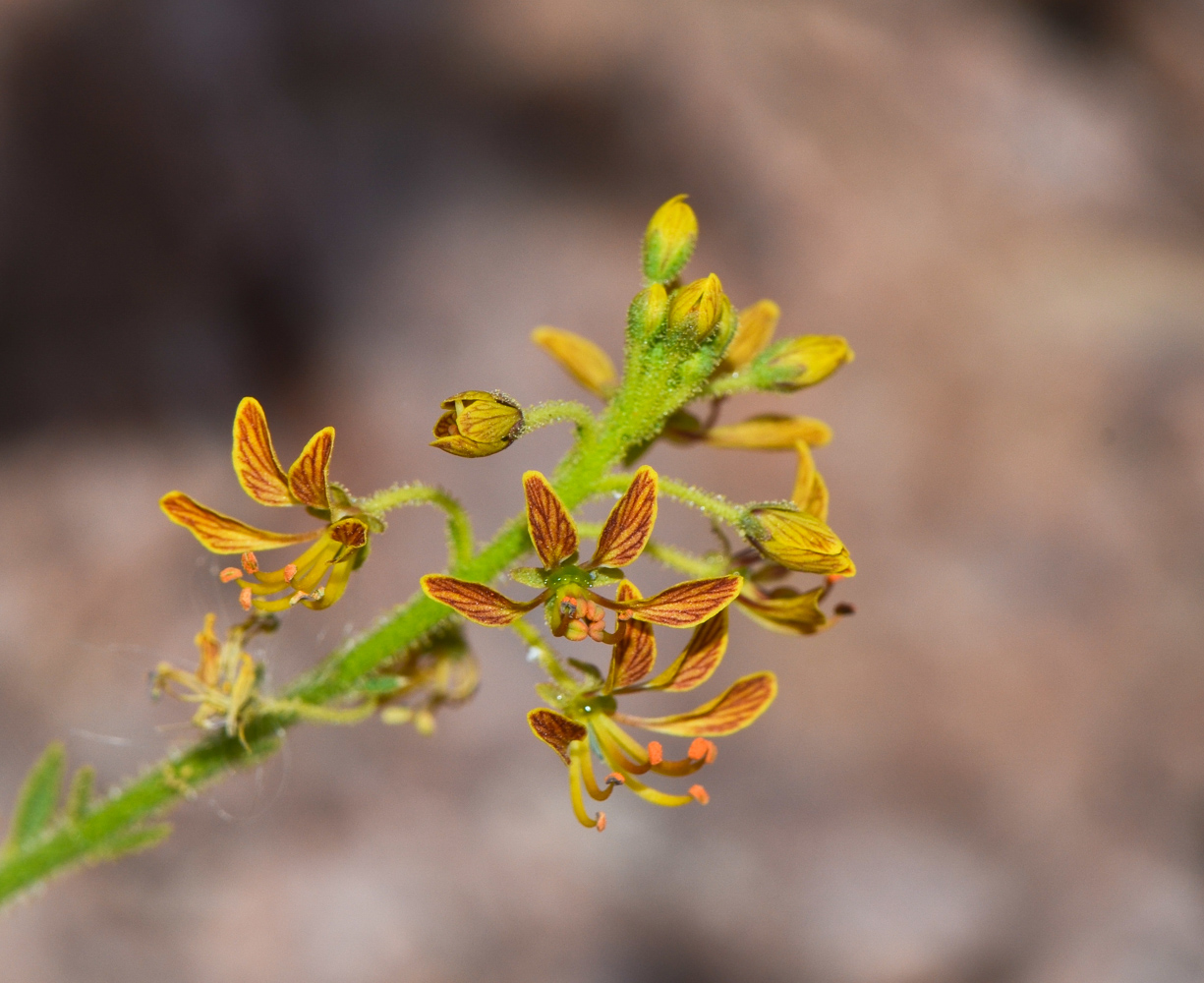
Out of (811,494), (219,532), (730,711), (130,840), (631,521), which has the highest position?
(811,494)

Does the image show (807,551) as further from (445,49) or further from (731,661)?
(445,49)

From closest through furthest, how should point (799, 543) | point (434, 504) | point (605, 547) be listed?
point (605, 547) < point (799, 543) < point (434, 504)

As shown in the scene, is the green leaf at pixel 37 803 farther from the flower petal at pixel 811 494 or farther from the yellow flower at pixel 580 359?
the flower petal at pixel 811 494

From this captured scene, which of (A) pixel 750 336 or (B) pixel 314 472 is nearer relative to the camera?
(B) pixel 314 472

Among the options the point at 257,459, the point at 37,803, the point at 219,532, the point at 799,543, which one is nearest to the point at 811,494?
the point at 799,543

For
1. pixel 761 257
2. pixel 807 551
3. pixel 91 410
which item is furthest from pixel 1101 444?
pixel 91 410

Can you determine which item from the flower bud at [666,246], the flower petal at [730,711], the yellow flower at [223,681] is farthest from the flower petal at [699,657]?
the yellow flower at [223,681]

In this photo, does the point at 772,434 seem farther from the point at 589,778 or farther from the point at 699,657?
the point at 589,778

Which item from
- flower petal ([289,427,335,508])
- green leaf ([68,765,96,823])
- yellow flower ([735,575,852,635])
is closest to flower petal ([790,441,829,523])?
yellow flower ([735,575,852,635])

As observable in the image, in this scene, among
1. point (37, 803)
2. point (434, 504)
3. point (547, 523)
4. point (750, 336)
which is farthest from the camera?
point (37, 803)
